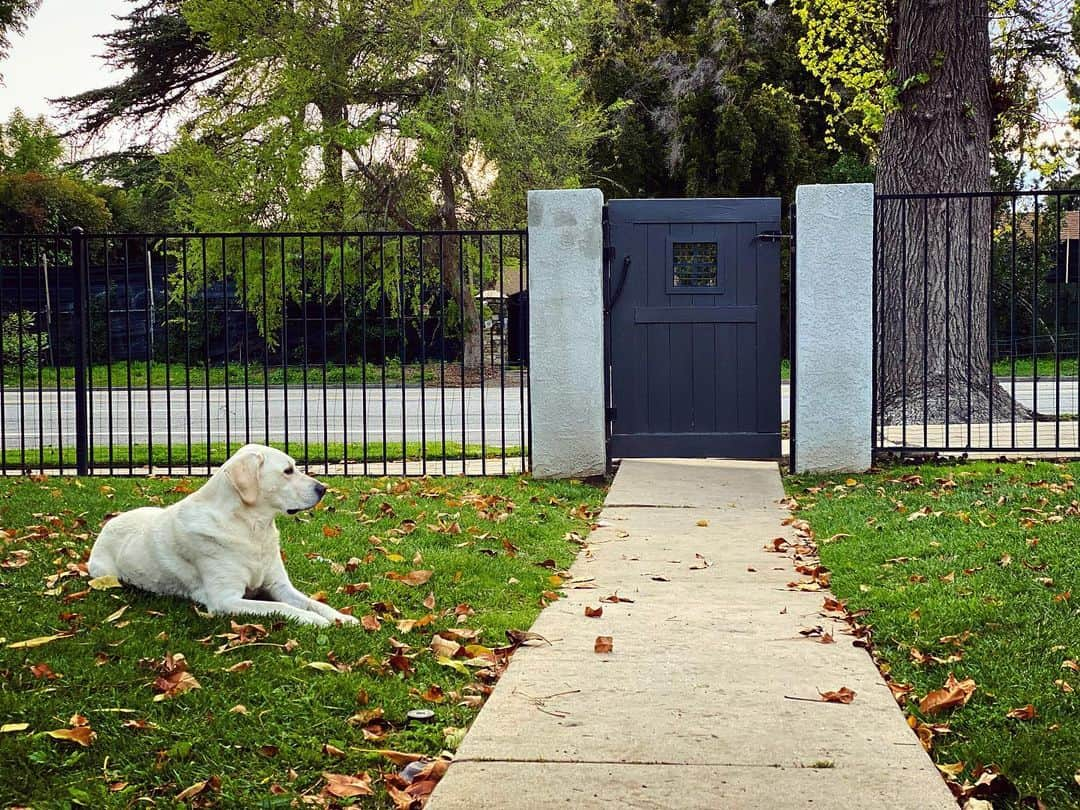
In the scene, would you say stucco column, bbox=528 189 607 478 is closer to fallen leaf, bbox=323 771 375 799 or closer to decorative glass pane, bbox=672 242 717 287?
decorative glass pane, bbox=672 242 717 287

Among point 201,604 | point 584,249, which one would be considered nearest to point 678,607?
point 201,604

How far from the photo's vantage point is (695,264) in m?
10.5

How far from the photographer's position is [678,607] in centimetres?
589

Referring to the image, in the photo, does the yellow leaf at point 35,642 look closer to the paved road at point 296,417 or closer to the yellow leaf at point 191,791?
the yellow leaf at point 191,791

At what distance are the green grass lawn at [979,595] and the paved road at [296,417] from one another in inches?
134

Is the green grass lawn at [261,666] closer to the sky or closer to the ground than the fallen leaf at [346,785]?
closer to the sky

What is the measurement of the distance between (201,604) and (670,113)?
2548 centimetres

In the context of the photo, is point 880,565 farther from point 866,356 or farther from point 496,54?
point 496,54

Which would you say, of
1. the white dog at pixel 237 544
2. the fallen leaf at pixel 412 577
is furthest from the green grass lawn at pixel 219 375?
the white dog at pixel 237 544

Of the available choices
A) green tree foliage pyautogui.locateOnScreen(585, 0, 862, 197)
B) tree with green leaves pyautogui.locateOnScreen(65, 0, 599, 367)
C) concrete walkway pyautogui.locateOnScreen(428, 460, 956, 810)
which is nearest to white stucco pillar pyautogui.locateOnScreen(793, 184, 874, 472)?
concrete walkway pyautogui.locateOnScreen(428, 460, 956, 810)

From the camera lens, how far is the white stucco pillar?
1016cm

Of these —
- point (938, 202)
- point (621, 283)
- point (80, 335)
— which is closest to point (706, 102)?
point (938, 202)

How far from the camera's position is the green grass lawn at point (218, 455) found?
11.4 meters

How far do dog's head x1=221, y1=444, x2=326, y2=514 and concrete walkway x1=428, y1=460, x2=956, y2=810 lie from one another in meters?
1.25
